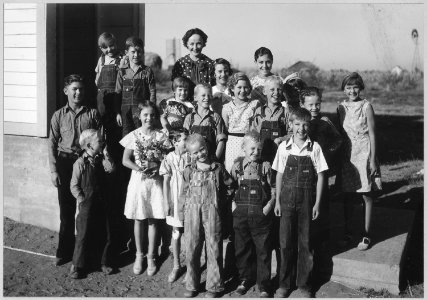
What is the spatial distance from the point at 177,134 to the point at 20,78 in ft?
8.36

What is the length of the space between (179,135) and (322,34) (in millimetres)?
15386

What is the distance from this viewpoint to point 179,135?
5492 millimetres

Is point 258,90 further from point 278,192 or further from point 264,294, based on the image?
point 264,294

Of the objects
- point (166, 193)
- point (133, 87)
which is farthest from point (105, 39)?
point (166, 193)

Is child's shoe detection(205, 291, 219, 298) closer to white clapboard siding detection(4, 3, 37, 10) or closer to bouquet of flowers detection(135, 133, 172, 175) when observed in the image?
bouquet of flowers detection(135, 133, 172, 175)

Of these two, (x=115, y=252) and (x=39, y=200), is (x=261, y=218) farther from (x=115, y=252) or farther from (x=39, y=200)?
(x=39, y=200)

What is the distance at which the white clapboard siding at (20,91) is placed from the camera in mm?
6746

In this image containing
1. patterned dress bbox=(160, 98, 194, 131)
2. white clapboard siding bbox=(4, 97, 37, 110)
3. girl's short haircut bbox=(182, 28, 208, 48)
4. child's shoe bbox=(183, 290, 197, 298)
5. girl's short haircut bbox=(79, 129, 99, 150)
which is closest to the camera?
child's shoe bbox=(183, 290, 197, 298)

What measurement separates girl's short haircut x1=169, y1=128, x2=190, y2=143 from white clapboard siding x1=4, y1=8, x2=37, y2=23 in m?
2.53

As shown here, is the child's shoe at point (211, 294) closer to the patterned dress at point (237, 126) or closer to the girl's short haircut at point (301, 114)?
the patterned dress at point (237, 126)

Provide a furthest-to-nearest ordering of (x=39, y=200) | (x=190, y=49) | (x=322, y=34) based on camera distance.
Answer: (x=322, y=34) → (x=39, y=200) → (x=190, y=49)

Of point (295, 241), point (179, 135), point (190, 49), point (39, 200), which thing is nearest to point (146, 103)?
point (179, 135)

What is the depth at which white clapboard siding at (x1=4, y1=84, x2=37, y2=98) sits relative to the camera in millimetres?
6746

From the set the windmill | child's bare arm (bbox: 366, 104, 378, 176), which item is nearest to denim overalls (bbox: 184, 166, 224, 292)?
child's bare arm (bbox: 366, 104, 378, 176)
